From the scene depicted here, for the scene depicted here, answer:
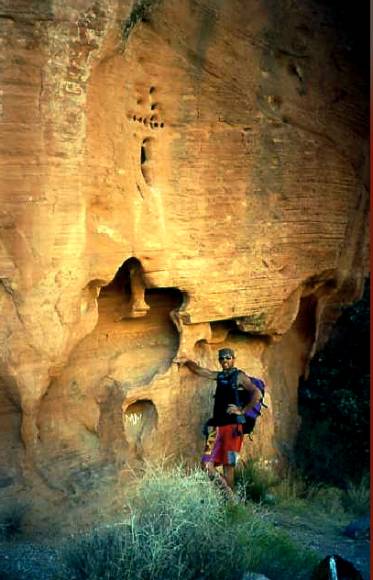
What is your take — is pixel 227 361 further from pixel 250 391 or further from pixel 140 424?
pixel 140 424

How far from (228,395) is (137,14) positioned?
9.14 ft

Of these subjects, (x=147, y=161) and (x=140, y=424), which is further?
(x=140, y=424)

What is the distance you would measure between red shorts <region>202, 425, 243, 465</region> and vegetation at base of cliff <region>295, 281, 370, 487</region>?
2022 millimetres

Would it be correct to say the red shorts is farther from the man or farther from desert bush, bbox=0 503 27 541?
desert bush, bbox=0 503 27 541

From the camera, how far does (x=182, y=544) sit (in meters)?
6.88

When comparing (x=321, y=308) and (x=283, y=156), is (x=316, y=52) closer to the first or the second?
(x=283, y=156)

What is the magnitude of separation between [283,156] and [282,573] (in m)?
3.69

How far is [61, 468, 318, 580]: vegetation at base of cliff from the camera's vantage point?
6.74 metres

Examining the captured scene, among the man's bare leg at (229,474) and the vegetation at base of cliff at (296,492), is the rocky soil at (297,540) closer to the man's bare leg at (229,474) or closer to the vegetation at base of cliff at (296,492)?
the vegetation at base of cliff at (296,492)

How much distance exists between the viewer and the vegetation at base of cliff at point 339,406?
10.7 meters

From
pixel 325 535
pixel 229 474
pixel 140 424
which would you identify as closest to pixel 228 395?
pixel 229 474

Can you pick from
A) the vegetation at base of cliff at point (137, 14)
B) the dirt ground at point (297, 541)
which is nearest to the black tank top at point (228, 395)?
the dirt ground at point (297, 541)

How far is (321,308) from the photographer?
35.5 feet

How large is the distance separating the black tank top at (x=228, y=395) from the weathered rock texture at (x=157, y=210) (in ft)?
2.35
